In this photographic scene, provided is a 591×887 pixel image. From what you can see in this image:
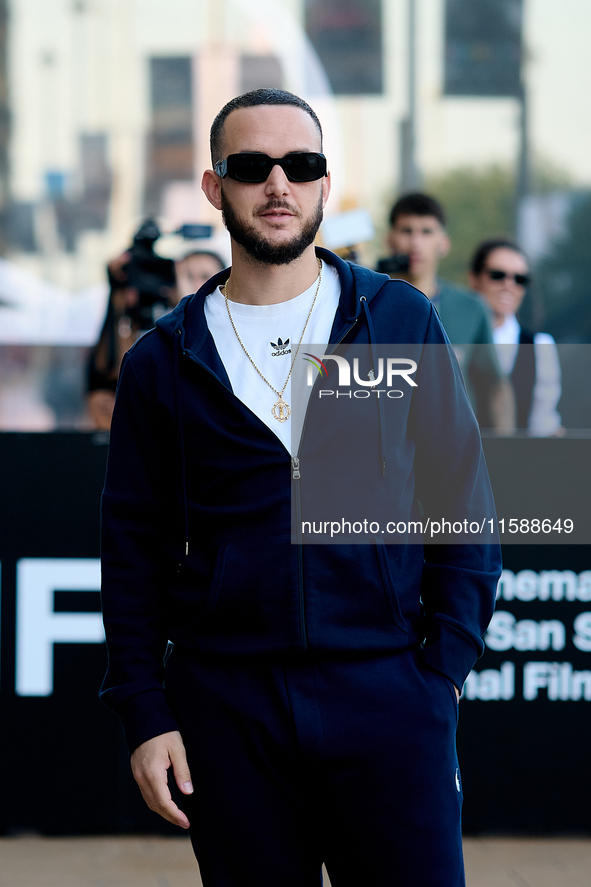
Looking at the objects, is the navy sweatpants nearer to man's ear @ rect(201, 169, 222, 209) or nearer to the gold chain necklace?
the gold chain necklace

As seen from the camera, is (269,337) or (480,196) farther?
(480,196)

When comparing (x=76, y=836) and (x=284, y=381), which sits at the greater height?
(x=284, y=381)

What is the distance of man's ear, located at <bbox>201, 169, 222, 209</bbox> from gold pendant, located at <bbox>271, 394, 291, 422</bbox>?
377 millimetres

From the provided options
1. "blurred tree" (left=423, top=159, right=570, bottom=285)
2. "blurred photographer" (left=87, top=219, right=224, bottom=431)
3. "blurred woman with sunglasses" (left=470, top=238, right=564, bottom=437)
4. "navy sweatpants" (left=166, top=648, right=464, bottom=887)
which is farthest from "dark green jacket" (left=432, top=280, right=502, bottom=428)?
"blurred tree" (left=423, top=159, right=570, bottom=285)

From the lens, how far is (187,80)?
7664 millimetres

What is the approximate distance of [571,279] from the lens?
777 cm

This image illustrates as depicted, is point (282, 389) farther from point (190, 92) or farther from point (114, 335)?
point (190, 92)

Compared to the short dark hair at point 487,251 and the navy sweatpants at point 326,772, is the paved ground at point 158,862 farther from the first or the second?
the short dark hair at point 487,251

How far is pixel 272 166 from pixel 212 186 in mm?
175

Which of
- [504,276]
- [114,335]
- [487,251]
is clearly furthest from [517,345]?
[114,335]

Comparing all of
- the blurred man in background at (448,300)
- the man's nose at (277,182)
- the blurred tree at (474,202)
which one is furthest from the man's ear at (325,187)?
the blurred tree at (474,202)

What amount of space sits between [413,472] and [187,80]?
6.71m

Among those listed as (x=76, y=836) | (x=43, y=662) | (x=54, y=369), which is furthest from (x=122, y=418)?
(x=54, y=369)

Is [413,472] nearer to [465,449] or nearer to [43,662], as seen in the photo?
[465,449]
